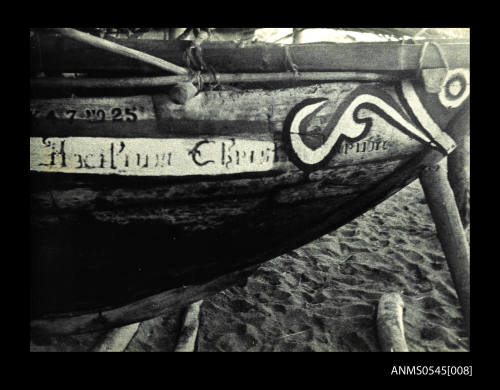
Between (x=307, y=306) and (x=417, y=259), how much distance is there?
868 millimetres

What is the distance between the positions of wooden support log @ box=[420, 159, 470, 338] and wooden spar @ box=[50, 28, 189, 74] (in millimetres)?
1032

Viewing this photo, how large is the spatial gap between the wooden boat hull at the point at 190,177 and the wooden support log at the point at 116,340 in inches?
4.7

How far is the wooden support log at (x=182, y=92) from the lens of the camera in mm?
1236

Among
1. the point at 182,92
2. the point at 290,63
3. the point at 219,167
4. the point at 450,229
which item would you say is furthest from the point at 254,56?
the point at 450,229

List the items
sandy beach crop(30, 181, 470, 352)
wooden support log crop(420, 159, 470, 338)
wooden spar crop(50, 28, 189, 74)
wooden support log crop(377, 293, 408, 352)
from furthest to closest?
sandy beach crop(30, 181, 470, 352), wooden support log crop(377, 293, 408, 352), wooden support log crop(420, 159, 470, 338), wooden spar crop(50, 28, 189, 74)

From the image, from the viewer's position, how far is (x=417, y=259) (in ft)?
7.95

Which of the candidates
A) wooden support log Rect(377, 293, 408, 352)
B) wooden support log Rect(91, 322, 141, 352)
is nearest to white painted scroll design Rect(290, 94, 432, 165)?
wooden support log Rect(377, 293, 408, 352)

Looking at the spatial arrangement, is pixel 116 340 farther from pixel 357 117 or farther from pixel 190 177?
pixel 357 117

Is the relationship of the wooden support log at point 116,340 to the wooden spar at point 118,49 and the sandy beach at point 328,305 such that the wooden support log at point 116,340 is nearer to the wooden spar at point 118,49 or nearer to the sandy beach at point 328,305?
the sandy beach at point 328,305

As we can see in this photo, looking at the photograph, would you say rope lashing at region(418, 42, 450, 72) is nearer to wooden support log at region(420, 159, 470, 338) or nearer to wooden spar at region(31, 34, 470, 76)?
wooden spar at region(31, 34, 470, 76)

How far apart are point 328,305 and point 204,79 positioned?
4.23 feet

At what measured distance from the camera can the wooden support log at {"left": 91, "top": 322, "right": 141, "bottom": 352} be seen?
1673 millimetres
